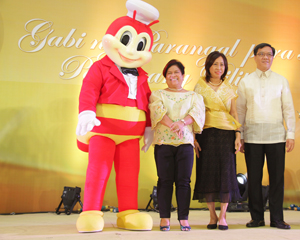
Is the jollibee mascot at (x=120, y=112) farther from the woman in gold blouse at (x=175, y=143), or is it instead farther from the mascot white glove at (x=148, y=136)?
the woman in gold blouse at (x=175, y=143)

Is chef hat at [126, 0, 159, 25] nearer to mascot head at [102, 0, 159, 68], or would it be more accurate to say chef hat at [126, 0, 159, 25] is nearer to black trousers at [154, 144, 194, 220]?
mascot head at [102, 0, 159, 68]

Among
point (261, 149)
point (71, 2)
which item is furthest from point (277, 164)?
point (71, 2)

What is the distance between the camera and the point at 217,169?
2479mm

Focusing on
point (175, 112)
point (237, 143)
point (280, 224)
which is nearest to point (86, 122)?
point (175, 112)

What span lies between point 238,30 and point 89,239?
11.6 feet

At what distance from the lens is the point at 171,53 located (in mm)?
4230

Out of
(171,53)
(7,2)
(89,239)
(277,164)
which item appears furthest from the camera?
(171,53)

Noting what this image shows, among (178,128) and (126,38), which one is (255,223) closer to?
(178,128)

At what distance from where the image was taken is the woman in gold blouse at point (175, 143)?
236 centimetres

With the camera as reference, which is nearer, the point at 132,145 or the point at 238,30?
the point at 132,145

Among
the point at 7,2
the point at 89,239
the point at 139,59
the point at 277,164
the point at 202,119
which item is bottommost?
the point at 89,239

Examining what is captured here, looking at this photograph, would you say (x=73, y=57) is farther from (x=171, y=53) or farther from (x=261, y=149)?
(x=261, y=149)

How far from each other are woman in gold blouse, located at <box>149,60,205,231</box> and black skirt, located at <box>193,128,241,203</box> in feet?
0.49

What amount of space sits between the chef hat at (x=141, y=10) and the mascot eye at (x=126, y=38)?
0.54ft
